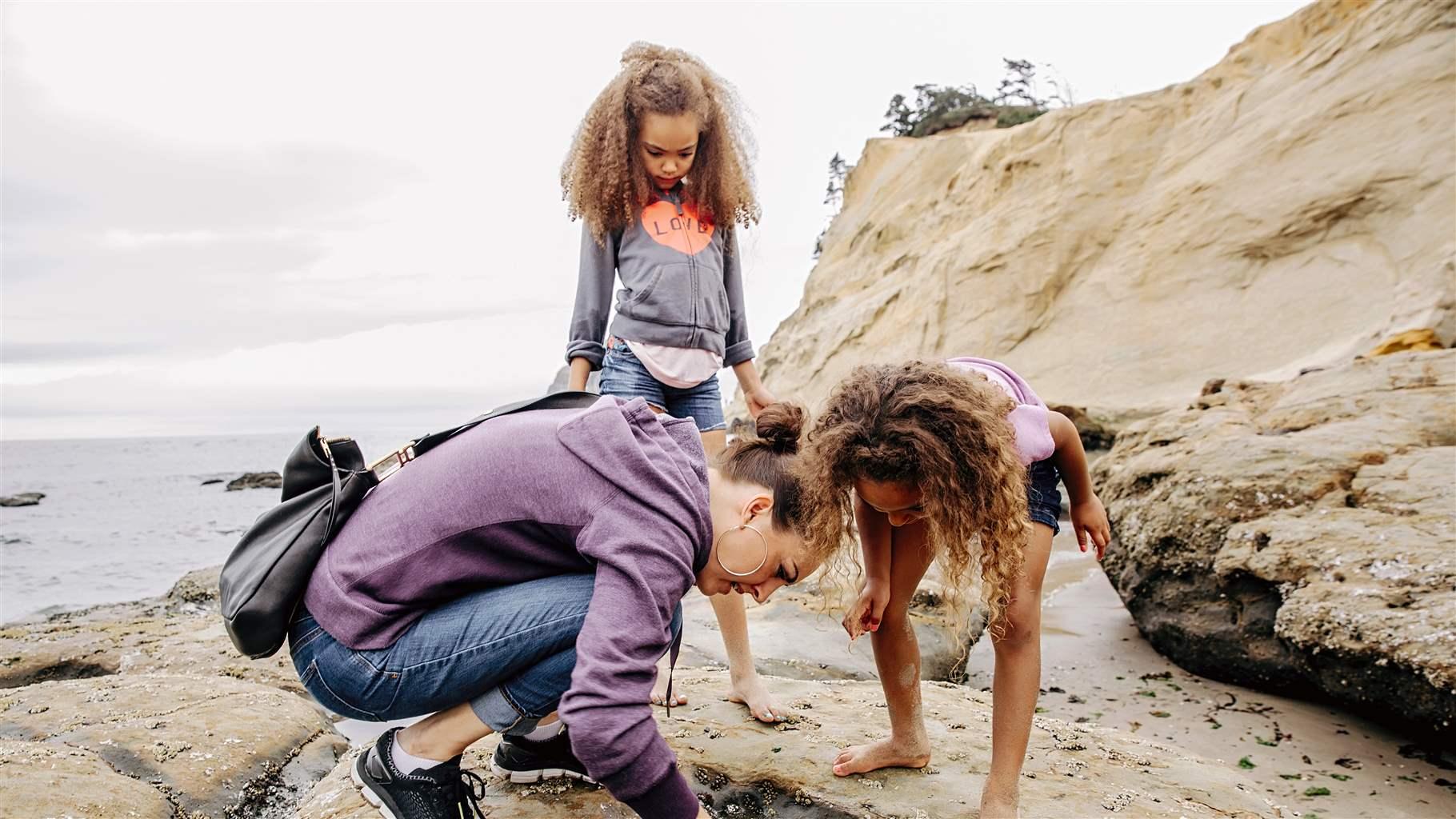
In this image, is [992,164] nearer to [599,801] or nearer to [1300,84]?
[1300,84]

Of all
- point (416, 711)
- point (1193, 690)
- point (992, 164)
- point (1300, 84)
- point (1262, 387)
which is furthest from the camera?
point (992, 164)

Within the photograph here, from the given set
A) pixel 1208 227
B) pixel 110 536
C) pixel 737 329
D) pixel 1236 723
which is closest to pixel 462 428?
pixel 737 329

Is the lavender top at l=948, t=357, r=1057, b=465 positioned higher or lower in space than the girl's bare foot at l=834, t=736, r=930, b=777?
higher

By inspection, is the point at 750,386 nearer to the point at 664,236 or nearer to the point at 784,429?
the point at 664,236

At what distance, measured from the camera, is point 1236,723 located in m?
3.11

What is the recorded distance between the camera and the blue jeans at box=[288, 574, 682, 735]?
69.5 inches

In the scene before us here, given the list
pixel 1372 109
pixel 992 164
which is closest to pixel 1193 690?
pixel 1372 109

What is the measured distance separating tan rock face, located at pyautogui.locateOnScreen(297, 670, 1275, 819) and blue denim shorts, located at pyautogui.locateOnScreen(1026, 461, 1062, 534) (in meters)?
0.64

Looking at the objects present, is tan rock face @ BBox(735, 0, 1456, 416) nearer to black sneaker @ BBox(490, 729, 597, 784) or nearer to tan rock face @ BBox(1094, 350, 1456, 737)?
tan rock face @ BBox(1094, 350, 1456, 737)

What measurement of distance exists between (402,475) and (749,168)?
63.4 inches

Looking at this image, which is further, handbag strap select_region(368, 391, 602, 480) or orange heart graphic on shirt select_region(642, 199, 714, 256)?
orange heart graphic on shirt select_region(642, 199, 714, 256)

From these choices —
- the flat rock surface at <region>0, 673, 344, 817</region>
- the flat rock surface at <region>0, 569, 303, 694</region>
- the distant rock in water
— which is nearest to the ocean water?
the distant rock in water

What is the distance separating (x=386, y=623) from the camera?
1776 mm

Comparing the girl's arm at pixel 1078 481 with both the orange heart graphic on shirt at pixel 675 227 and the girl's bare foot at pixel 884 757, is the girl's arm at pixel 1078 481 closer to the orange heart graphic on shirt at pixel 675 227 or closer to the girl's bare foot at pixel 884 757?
the girl's bare foot at pixel 884 757
